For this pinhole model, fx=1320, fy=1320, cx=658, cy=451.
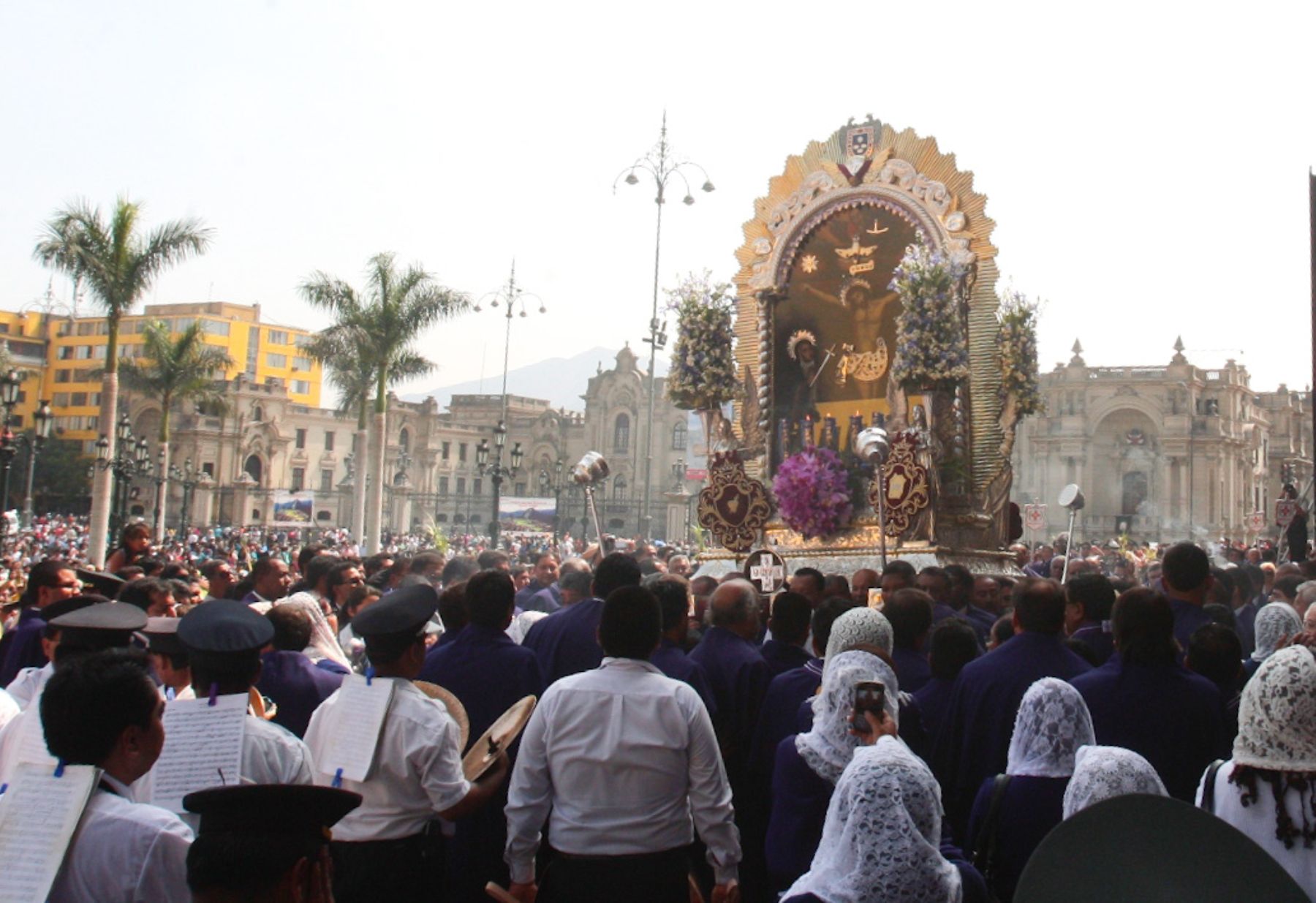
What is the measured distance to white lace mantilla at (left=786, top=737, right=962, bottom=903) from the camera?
377 centimetres

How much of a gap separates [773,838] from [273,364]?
3795 inches

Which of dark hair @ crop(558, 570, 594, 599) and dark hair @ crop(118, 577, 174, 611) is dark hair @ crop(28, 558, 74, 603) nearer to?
dark hair @ crop(118, 577, 174, 611)

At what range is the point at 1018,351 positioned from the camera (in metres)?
19.4

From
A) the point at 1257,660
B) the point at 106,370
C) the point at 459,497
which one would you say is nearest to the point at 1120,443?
the point at 459,497

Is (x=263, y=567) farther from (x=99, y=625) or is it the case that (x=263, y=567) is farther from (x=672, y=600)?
(x=99, y=625)

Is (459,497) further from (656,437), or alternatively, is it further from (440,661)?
(440,661)

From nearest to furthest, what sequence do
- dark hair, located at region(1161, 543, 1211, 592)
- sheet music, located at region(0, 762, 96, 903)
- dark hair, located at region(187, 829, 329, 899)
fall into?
dark hair, located at region(187, 829, 329, 899), sheet music, located at region(0, 762, 96, 903), dark hair, located at region(1161, 543, 1211, 592)

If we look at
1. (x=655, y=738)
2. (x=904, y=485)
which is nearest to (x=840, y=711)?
(x=655, y=738)

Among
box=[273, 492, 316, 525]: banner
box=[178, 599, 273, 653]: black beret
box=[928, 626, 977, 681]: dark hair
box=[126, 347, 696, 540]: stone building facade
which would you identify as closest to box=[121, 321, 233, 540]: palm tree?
box=[126, 347, 696, 540]: stone building facade

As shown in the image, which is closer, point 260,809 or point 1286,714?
point 260,809

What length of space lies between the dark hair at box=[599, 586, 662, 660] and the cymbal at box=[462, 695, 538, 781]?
1.70 feet

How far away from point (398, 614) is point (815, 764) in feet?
5.74

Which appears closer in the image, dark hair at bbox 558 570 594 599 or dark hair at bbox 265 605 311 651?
dark hair at bbox 265 605 311 651

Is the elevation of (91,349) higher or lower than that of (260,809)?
higher
